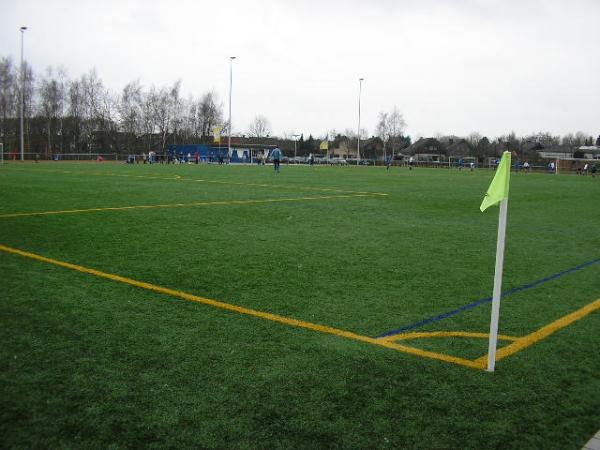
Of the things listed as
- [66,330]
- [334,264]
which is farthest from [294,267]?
[66,330]

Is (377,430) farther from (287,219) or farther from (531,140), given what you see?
(531,140)

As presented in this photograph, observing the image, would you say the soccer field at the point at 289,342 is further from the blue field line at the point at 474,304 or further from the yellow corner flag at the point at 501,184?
the yellow corner flag at the point at 501,184

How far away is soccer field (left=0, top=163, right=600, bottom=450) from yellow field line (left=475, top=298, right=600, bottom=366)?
2 centimetres

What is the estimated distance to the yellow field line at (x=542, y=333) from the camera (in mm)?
4344

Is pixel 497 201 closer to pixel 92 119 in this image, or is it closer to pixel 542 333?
pixel 542 333

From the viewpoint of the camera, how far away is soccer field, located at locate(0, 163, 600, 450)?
3121mm

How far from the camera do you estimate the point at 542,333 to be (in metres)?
4.86

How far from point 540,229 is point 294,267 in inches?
284

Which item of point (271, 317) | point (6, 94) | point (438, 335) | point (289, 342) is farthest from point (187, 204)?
point (6, 94)

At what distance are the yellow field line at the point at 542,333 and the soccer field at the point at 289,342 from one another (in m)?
0.02

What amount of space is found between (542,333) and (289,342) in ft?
7.62

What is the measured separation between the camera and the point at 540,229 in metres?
12.0

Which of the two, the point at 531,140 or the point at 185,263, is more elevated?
the point at 531,140

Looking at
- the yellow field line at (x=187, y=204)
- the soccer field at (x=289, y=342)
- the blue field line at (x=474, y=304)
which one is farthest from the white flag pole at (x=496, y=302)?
the yellow field line at (x=187, y=204)
